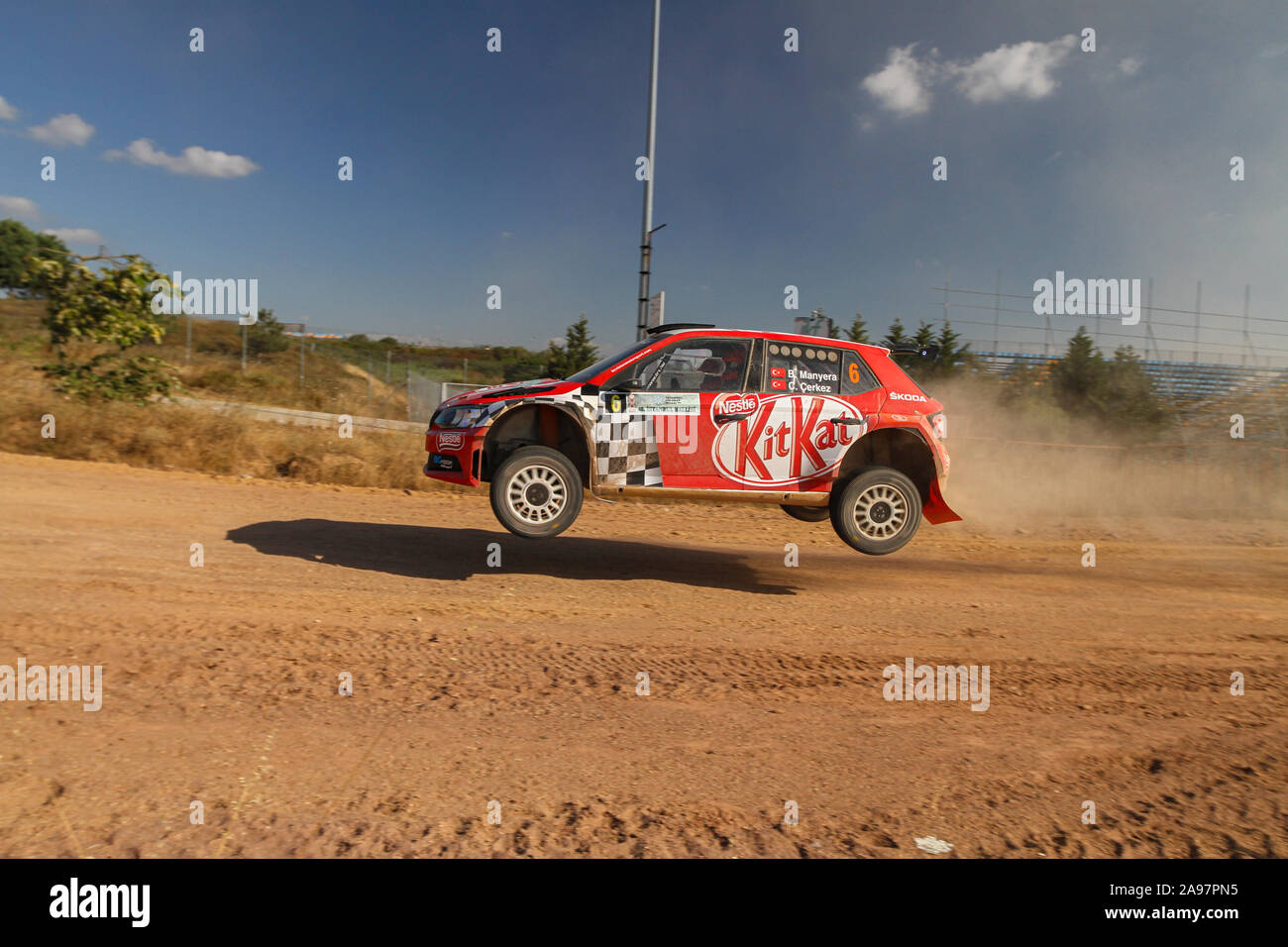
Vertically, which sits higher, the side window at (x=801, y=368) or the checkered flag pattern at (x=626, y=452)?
the side window at (x=801, y=368)

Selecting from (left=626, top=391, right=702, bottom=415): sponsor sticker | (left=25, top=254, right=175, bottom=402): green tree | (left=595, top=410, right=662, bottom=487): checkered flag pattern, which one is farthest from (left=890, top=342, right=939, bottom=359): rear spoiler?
(left=25, top=254, right=175, bottom=402): green tree

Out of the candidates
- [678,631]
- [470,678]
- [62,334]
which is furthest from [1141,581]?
[62,334]

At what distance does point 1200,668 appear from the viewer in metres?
5.44

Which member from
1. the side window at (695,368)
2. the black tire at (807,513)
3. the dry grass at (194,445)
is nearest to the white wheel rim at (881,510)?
the black tire at (807,513)

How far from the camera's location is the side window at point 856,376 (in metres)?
7.14

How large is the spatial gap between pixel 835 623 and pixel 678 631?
135cm

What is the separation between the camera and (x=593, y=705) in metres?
4.25

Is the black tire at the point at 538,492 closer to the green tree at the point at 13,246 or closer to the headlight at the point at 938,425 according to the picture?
the headlight at the point at 938,425

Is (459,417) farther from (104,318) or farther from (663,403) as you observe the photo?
(104,318)

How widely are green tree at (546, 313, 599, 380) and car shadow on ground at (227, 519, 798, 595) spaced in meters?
15.7

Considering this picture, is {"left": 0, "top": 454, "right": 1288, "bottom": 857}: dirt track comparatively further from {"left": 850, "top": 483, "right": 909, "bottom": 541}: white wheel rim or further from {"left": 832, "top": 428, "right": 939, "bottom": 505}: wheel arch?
{"left": 832, "top": 428, "right": 939, "bottom": 505}: wheel arch

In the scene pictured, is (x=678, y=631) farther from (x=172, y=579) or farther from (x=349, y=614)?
(x=172, y=579)

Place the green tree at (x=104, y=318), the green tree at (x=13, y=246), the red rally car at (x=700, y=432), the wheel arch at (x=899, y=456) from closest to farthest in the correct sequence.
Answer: the red rally car at (x=700, y=432) < the wheel arch at (x=899, y=456) < the green tree at (x=104, y=318) < the green tree at (x=13, y=246)

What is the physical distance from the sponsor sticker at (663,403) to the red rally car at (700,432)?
0.01 metres
